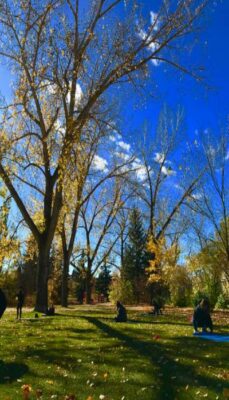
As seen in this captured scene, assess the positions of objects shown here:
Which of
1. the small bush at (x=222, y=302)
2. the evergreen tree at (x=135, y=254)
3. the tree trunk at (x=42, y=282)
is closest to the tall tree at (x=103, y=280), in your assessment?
the evergreen tree at (x=135, y=254)

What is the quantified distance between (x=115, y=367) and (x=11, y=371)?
5.77 feet

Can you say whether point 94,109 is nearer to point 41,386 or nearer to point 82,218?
point 41,386

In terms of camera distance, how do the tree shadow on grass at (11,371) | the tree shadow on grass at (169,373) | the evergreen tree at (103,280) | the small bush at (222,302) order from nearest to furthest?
1. the tree shadow on grass at (169,373)
2. the tree shadow on grass at (11,371)
3. the small bush at (222,302)
4. the evergreen tree at (103,280)

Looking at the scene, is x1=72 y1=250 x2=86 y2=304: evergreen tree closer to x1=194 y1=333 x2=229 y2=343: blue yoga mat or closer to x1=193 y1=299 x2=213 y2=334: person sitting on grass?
x1=193 y1=299 x2=213 y2=334: person sitting on grass

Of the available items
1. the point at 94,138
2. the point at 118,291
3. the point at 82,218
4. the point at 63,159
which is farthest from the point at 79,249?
the point at 63,159

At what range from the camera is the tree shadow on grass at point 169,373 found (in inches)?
255

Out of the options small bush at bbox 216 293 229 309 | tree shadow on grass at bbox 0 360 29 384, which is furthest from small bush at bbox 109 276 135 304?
tree shadow on grass at bbox 0 360 29 384

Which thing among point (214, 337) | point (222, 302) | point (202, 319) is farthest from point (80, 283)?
point (214, 337)

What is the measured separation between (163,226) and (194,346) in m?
29.4

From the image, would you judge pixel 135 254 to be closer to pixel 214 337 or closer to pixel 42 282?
pixel 42 282

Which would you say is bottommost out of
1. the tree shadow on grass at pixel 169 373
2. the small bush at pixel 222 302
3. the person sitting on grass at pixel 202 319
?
the tree shadow on grass at pixel 169 373

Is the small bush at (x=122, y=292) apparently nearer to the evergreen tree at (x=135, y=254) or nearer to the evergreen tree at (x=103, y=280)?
the evergreen tree at (x=135, y=254)

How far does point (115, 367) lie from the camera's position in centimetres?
786

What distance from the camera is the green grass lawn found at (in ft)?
20.8
